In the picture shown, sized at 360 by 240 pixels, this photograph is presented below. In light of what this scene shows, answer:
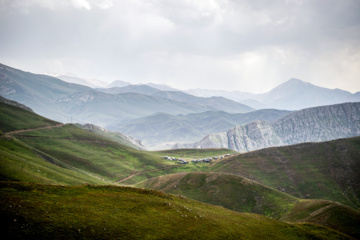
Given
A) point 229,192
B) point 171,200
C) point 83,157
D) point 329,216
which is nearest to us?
point 171,200

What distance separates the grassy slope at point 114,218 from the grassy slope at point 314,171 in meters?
101

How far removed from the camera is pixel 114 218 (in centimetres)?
3659

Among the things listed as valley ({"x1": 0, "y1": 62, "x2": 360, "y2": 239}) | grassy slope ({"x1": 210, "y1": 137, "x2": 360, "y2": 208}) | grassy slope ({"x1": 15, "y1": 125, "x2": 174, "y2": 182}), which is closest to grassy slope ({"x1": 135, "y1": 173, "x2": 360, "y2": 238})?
valley ({"x1": 0, "y1": 62, "x2": 360, "y2": 239})

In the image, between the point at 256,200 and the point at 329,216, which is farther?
the point at 256,200

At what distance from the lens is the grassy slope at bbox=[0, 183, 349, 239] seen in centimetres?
3012

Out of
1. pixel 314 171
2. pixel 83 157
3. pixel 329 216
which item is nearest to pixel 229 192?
pixel 329 216

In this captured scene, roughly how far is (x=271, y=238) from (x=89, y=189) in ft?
122

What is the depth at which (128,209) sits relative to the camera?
41.5 meters

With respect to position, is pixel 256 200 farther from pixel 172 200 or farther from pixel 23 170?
pixel 23 170

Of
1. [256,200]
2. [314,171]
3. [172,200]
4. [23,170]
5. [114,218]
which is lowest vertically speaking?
[256,200]

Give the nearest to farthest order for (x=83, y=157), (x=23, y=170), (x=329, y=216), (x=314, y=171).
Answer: (x=23, y=170) < (x=329, y=216) < (x=314, y=171) < (x=83, y=157)

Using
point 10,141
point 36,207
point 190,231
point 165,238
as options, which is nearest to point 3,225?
point 36,207

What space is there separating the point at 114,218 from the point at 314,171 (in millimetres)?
169426

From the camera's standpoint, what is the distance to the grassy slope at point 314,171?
464ft
